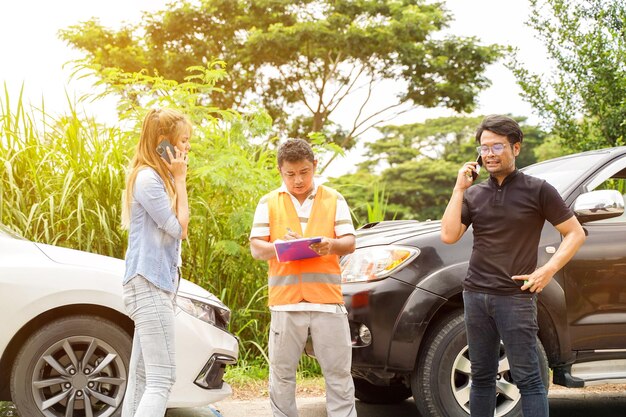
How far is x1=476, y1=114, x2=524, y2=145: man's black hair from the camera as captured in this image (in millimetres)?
4004

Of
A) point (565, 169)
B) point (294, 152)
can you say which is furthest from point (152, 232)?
point (565, 169)

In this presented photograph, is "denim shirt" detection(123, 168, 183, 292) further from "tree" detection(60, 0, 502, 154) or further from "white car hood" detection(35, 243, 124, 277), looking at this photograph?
"tree" detection(60, 0, 502, 154)

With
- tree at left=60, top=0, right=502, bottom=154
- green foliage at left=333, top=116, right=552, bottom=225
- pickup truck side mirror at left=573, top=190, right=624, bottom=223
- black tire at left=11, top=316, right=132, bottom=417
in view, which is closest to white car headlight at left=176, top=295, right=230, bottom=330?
black tire at left=11, top=316, right=132, bottom=417

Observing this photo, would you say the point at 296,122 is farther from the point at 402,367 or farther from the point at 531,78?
the point at 402,367

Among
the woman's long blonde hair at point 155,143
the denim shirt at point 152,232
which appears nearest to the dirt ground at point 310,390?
the denim shirt at point 152,232

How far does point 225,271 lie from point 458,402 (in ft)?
10.2

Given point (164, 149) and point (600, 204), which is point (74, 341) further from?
point (600, 204)

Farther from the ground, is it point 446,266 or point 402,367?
point 446,266

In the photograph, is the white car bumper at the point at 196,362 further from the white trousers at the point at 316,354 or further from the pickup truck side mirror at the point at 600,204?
the pickup truck side mirror at the point at 600,204

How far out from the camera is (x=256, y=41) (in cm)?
2223

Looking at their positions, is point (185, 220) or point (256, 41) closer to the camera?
point (185, 220)

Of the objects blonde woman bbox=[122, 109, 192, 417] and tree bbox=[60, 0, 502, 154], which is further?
tree bbox=[60, 0, 502, 154]

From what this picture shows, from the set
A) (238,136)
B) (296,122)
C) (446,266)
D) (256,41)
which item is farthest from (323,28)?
(446,266)

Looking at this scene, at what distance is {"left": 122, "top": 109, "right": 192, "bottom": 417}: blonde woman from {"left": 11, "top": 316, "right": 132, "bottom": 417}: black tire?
803 mm
